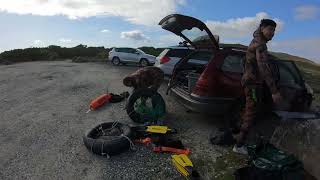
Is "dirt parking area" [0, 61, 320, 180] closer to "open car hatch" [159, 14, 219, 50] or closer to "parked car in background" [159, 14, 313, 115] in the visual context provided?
"parked car in background" [159, 14, 313, 115]

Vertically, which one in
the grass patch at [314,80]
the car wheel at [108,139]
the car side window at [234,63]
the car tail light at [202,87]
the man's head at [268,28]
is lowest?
the grass patch at [314,80]

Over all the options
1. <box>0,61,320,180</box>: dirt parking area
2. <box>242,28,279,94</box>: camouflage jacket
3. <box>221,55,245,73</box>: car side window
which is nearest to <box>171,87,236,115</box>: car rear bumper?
<box>0,61,320,180</box>: dirt parking area

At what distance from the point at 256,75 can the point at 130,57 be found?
69.0 ft

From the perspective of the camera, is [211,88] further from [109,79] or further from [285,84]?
[109,79]

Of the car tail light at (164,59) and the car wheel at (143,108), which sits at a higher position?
the car tail light at (164,59)

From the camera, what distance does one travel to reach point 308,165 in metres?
6.04

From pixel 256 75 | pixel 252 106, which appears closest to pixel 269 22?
pixel 256 75

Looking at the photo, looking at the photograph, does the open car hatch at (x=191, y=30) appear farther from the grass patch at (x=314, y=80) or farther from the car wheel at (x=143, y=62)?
the car wheel at (x=143, y=62)

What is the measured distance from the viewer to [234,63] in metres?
8.14

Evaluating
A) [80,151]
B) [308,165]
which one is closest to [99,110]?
[80,151]

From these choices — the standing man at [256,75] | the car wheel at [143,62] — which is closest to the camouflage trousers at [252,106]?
the standing man at [256,75]

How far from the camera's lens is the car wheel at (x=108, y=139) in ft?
22.5

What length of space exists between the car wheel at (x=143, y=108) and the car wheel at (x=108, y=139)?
81 cm

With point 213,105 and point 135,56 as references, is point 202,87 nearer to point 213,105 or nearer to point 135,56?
point 213,105
